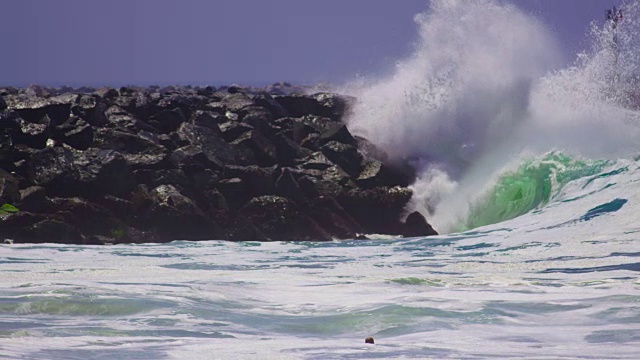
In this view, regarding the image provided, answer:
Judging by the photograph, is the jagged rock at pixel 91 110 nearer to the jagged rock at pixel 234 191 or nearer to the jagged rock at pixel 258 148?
the jagged rock at pixel 258 148

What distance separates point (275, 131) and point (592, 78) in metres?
6.85

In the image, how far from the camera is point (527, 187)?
814 inches

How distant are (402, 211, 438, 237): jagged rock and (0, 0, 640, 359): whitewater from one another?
1331mm

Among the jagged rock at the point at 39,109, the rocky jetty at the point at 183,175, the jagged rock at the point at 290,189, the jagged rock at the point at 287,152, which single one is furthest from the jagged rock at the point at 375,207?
the jagged rock at the point at 39,109

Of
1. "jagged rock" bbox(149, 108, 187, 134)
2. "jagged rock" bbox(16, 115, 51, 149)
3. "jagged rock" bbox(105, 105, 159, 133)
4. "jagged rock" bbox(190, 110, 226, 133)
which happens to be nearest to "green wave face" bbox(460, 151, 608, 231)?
"jagged rock" bbox(190, 110, 226, 133)

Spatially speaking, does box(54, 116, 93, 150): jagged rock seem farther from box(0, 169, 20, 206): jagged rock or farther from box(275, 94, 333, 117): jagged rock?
box(275, 94, 333, 117): jagged rock

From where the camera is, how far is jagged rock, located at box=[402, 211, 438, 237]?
63.0 feet

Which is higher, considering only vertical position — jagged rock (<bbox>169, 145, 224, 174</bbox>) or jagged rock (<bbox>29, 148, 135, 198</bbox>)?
jagged rock (<bbox>169, 145, 224, 174</bbox>)

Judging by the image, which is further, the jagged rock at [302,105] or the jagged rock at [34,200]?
the jagged rock at [302,105]

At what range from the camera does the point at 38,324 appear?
25.0ft

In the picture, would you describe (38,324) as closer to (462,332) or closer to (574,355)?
(462,332)

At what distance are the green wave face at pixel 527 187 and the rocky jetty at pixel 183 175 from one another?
155cm

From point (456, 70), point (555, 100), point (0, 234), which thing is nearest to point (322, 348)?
point (0, 234)

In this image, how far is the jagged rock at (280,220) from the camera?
18766 millimetres
